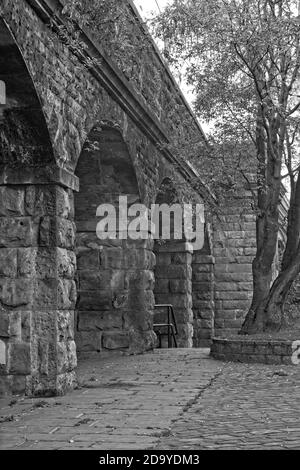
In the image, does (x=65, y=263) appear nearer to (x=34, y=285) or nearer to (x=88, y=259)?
(x=34, y=285)

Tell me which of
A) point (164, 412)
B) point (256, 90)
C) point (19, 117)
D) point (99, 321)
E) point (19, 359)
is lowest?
point (164, 412)

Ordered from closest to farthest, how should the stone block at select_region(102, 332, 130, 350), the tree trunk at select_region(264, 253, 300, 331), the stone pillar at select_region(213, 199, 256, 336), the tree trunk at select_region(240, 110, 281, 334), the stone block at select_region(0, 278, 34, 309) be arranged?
the stone block at select_region(0, 278, 34, 309) < the stone block at select_region(102, 332, 130, 350) < the tree trunk at select_region(264, 253, 300, 331) < the tree trunk at select_region(240, 110, 281, 334) < the stone pillar at select_region(213, 199, 256, 336)

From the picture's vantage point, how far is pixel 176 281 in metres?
14.4

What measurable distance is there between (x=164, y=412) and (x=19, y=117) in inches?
107

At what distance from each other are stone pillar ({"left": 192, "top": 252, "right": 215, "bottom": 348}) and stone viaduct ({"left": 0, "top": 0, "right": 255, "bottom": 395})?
16.6ft

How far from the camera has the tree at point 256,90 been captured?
9.59 meters

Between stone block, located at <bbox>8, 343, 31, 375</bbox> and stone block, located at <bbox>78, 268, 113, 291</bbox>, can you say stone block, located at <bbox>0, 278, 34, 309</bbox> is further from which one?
stone block, located at <bbox>78, 268, 113, 291</bbox>

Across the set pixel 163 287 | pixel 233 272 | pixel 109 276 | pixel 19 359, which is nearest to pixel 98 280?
pixel 109 276

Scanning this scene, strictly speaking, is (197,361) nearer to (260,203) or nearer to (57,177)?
(260,203)

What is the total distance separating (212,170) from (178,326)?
13.9 feet

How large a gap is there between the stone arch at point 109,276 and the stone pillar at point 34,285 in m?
3.38

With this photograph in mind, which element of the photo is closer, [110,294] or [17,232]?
[17,232]

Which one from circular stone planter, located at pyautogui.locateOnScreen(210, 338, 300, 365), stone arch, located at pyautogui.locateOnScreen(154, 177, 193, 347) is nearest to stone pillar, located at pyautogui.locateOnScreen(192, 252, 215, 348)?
stone arch, located at pyautogui.locateOnScreen(154, 177, 193, 347)

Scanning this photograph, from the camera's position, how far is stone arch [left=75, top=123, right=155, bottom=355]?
10.1 meters
